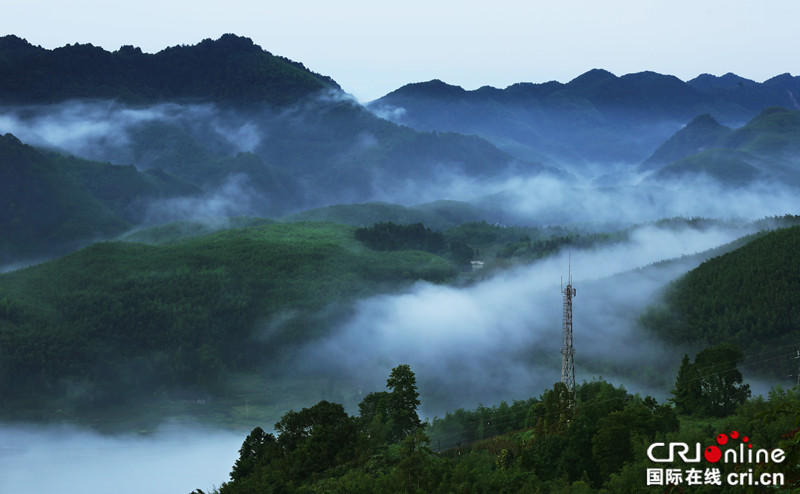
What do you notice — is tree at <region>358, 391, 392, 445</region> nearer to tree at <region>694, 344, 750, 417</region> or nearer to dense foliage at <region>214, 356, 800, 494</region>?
dense foliage at <region>214, 356, 800, 494</region>

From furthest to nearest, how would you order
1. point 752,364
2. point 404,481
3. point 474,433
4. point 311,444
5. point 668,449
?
point 752,364, point 474,433, point 311,444, point 404,481, point 668,449

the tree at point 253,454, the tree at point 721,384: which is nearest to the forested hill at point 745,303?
the tree at point 721,384

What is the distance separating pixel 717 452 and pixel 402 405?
41.4 m

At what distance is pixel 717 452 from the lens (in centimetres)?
3912

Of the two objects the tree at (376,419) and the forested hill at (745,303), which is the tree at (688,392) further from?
the forested hill at (745,303)

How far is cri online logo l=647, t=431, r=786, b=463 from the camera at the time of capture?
124 ft

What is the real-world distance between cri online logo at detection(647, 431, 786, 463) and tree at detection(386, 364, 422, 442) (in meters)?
33.7

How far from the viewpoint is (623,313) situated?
518ft

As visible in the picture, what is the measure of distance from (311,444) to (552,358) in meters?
94.4

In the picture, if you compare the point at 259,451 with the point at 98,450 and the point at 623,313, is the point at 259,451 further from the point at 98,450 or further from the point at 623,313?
the point at 98,450

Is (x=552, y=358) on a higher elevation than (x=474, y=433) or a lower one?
higher

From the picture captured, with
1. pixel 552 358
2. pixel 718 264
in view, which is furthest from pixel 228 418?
pixel 718 264

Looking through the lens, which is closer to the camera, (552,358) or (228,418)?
(552,358)

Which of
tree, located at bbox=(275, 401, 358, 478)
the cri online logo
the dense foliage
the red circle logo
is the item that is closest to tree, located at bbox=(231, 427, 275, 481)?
the dense foliage
